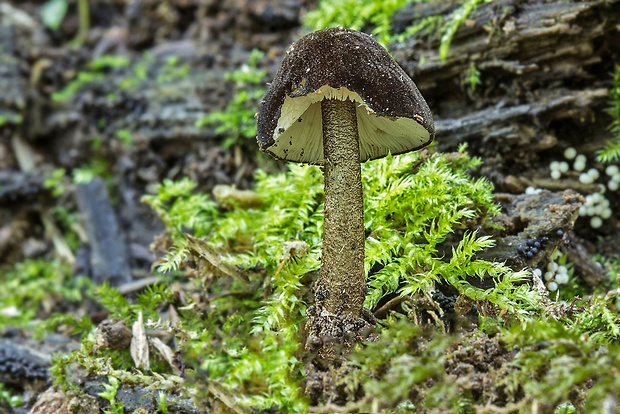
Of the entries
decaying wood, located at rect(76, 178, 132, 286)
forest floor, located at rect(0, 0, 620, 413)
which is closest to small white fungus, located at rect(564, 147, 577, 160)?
forest floor, located at rect(0, 0, 620, 413)

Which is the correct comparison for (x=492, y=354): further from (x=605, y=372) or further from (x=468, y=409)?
(x=605, y=372)

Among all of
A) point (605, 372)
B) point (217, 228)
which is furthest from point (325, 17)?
point (605, 372)

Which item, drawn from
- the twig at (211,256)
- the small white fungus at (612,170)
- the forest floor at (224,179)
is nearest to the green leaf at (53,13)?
the forest floor at (224,179)

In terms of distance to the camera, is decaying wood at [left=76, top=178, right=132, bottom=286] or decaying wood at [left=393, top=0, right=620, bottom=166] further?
decaying wood at [left=76, top=178, right=132, bottom=286]

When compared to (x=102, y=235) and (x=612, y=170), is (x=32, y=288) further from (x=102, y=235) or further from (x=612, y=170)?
(x=612, y=170)

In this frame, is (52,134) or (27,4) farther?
(27,4)

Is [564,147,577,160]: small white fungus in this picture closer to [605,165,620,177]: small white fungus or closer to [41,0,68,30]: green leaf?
[605,165,620,177]: small white fungus

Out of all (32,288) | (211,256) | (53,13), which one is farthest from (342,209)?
(53,13)
